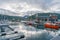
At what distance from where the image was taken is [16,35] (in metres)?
8.91

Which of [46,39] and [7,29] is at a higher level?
[7,29]

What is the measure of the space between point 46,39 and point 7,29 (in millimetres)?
3185

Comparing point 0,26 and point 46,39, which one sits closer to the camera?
point 0,26

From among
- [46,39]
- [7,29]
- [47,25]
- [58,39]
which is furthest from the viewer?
[47,25]

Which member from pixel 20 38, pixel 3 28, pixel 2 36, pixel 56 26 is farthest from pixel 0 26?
pixel 56 26

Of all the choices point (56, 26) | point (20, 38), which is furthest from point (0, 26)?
point (56, 26)

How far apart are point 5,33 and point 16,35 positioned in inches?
28.0

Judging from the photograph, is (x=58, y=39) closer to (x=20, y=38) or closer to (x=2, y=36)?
(x=20, y=38)

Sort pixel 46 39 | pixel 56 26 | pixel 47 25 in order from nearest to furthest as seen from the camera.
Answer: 1. pixel 46 39
2. pixel 56 26
3. pixel 47 25

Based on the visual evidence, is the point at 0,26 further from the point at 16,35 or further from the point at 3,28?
the point at 16,35

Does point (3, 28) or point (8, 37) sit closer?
point (8, 37)

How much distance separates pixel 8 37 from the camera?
8430 millimetres

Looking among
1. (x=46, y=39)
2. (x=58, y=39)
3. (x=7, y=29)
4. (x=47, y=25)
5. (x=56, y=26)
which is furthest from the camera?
(x=47, y=25)

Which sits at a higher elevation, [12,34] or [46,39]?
[12,34]
